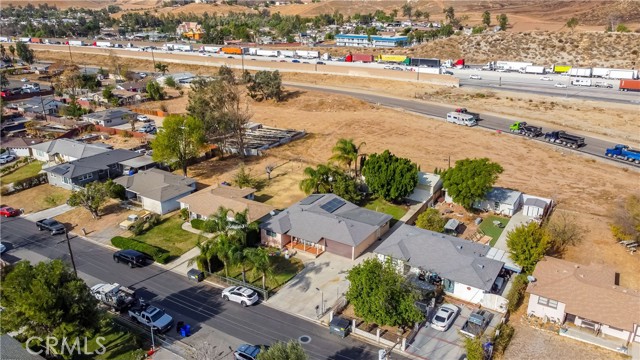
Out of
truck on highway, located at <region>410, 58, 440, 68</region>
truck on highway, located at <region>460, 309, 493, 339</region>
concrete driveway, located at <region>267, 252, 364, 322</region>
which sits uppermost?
truck on highway, located at <region>410, 58, 440, 68</region>

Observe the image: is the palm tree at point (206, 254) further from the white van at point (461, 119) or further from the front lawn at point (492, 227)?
the white van at point (461, 119)

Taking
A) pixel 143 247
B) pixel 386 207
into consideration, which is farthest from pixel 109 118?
pixel 386 207

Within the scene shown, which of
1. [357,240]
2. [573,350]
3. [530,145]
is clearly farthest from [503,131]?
[573,350]

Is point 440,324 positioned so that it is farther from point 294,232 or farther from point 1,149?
point 1,149

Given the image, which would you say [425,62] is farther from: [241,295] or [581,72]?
[241,295]

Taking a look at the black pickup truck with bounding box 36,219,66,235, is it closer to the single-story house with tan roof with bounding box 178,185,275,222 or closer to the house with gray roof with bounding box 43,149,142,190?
the house with gray roof with bounding box 43,149,142,190

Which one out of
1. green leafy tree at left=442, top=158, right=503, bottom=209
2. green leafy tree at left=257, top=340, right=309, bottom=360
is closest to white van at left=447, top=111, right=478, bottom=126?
green leafy tree at left=442, top=158, right=503, bottom=209
